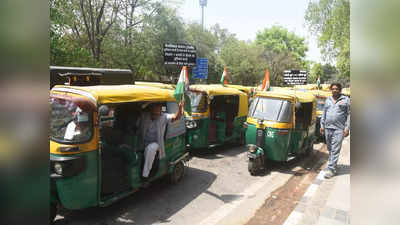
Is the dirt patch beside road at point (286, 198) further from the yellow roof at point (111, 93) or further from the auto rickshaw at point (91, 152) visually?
the yellow roof at point (111, 93)

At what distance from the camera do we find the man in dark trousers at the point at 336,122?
616 cm

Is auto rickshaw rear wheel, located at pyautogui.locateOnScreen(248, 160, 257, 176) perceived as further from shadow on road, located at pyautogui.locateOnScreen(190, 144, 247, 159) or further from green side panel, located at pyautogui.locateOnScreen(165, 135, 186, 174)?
shadow on road, located at pyautogui.locateOnScreen(190, 144, 247, 159)

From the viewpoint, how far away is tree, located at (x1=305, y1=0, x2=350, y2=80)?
19234mm

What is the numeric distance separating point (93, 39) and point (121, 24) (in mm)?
2374

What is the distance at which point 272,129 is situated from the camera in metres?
7.15

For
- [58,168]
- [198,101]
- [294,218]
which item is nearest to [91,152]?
[58,168]

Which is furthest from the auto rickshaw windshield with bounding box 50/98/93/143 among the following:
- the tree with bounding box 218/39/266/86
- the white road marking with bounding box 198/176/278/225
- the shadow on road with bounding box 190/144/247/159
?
the tree with bounding box 218/39/266/86

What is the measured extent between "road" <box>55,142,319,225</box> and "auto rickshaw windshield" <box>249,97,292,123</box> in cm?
151

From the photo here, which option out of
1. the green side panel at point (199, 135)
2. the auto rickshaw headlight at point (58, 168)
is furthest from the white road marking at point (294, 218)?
the green side panel at point (199, 135)
